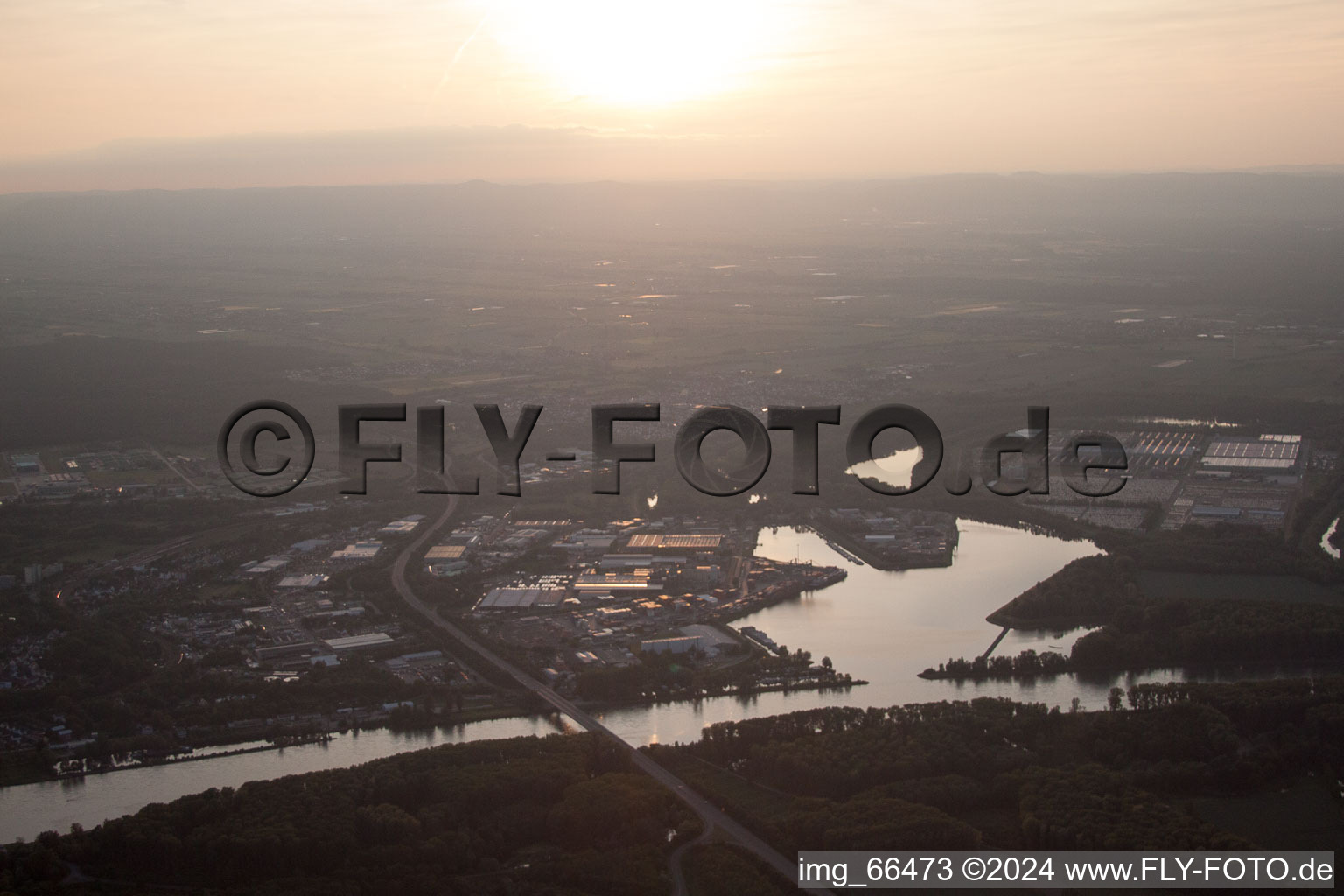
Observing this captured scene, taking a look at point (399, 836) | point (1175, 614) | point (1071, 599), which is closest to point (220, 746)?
point (399, 836)

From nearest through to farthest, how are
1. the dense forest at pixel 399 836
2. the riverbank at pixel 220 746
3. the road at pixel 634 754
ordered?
the dense forest at pixel 399 836 < the road at pixel 634 754 < the riverbank at pixel 220 746

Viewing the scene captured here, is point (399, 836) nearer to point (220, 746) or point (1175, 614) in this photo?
point (220, 746)

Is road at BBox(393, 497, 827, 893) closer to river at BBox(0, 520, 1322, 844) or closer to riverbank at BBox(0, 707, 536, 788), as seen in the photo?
river at BBox(0, 520, 1322, 844)

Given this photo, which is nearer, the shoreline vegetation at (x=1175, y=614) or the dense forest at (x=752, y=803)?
the dense forest at (x=752, y=803)

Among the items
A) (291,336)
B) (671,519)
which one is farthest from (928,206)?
(671,519)

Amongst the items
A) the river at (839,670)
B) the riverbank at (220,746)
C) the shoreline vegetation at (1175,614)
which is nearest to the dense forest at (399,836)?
the river at (839,670)

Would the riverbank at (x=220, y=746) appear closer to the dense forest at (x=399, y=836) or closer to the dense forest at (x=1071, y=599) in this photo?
the dense forest at (x=399, y=836)
